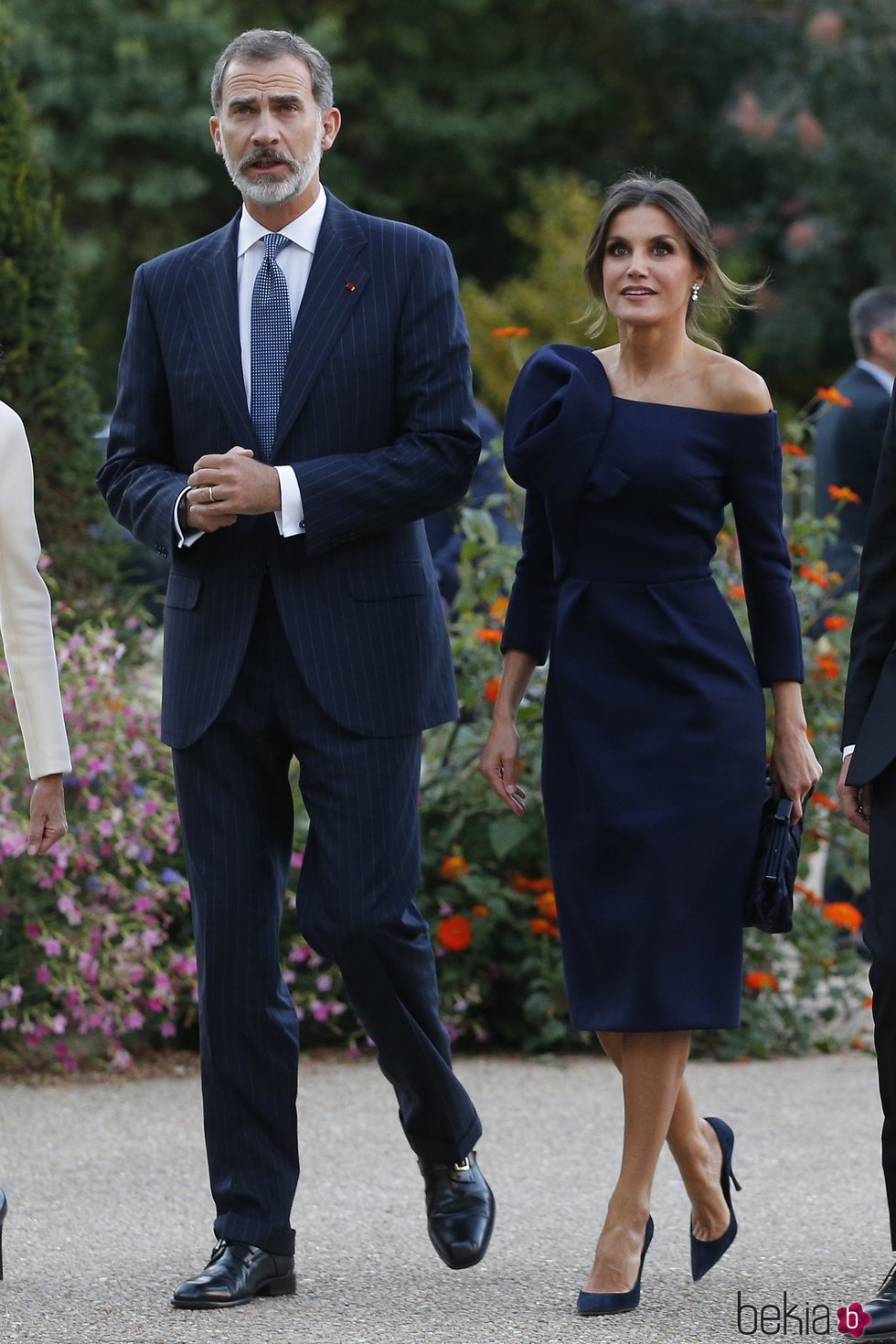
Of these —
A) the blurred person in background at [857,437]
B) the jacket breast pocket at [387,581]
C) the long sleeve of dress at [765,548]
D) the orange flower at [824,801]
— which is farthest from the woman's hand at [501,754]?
the blurred person in background at [857,437]

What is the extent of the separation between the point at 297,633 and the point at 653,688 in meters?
0.64

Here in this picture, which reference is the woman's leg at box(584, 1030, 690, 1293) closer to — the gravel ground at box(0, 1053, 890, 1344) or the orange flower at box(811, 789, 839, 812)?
the gravel ground at box(0, 1053, 890, 1344)

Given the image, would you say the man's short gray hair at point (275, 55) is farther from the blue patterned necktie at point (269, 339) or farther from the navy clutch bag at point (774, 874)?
the navy clutch bag at point (774, 874)

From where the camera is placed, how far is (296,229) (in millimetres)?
3764

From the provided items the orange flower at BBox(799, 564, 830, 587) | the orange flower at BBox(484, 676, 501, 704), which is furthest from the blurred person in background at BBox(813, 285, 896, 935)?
the orange flower at BBox(484, 676, 501, 704)

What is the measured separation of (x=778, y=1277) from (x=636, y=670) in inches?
45.4

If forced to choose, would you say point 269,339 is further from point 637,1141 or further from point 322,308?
point 637,1141

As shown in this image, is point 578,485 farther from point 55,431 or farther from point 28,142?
point 28,142

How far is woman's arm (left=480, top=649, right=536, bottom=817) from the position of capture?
3883 millimetres

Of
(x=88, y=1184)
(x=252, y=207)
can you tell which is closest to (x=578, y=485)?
(x=252, y=207)

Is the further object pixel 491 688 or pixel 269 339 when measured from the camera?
pixel 491 688

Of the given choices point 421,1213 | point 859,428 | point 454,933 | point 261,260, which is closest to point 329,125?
point 261,260

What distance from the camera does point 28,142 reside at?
675 cm

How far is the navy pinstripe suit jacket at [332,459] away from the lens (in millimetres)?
3637
